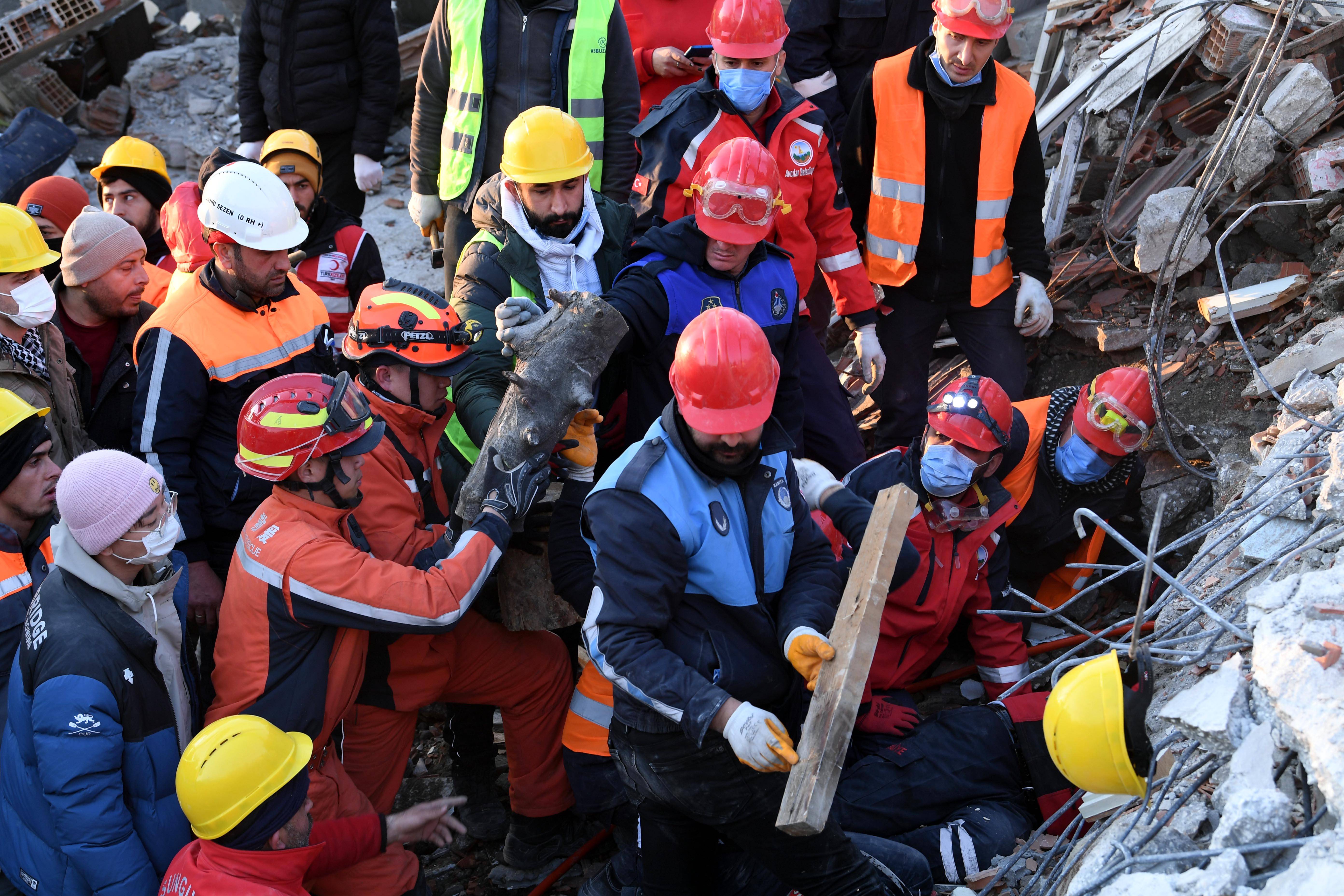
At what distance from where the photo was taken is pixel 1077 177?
6.25 m

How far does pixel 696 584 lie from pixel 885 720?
1.68 metres

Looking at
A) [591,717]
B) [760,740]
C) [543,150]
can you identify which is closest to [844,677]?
[760,740]

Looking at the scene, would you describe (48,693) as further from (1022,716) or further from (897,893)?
(1022,716)

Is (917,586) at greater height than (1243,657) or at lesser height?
lesser

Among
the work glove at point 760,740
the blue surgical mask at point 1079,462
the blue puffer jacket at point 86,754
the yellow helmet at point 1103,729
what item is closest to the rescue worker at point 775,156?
the blue surgical mask at point 1079,462

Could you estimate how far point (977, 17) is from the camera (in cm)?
453

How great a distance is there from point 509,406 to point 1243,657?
7.53ft

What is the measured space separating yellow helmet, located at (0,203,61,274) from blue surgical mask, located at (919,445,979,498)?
11.4ft

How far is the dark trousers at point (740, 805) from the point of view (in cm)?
290

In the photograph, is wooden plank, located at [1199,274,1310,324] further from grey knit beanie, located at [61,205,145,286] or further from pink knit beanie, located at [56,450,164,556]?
grey knit beanie, located at [61,205,145,286]

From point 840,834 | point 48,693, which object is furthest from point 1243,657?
point 48,693

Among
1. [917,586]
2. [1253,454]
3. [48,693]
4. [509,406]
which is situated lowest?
[917,586]

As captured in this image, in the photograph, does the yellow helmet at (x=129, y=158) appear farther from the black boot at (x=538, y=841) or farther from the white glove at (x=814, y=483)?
the white glove at (x=814, y=483)

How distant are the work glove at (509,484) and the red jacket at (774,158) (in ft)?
4.93
